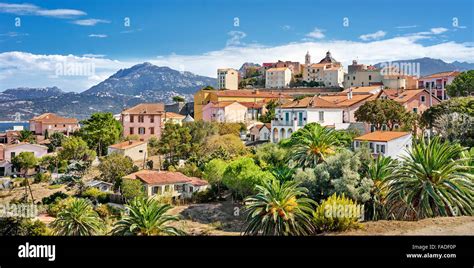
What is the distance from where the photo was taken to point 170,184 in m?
22.7

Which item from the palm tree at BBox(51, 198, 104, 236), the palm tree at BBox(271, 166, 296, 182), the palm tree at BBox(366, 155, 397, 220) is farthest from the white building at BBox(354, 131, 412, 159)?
the palm tree at BBox(51, 198, 104, 236)

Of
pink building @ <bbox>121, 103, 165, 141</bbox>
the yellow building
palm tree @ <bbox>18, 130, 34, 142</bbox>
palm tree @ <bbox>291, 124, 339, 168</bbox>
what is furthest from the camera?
the yellow building

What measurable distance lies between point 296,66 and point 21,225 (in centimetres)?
6756

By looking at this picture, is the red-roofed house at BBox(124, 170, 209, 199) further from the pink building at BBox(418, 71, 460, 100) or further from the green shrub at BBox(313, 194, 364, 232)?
the pink building at BBox(418, 71, 460, 100)

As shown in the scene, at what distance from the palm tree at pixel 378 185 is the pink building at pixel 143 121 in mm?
25063

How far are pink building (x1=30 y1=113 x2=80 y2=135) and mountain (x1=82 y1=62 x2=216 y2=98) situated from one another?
5.32 metres

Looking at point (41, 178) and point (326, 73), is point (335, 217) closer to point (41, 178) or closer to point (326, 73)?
point (41, 178)

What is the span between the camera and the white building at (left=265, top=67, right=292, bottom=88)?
68.3 m

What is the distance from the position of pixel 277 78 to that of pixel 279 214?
58039mm

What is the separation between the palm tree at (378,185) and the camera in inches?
582

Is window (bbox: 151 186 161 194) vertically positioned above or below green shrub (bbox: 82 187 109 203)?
above

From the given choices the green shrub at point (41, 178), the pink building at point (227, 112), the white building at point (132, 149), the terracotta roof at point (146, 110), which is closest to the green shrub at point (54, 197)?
the green shrub at point (41, 178)
